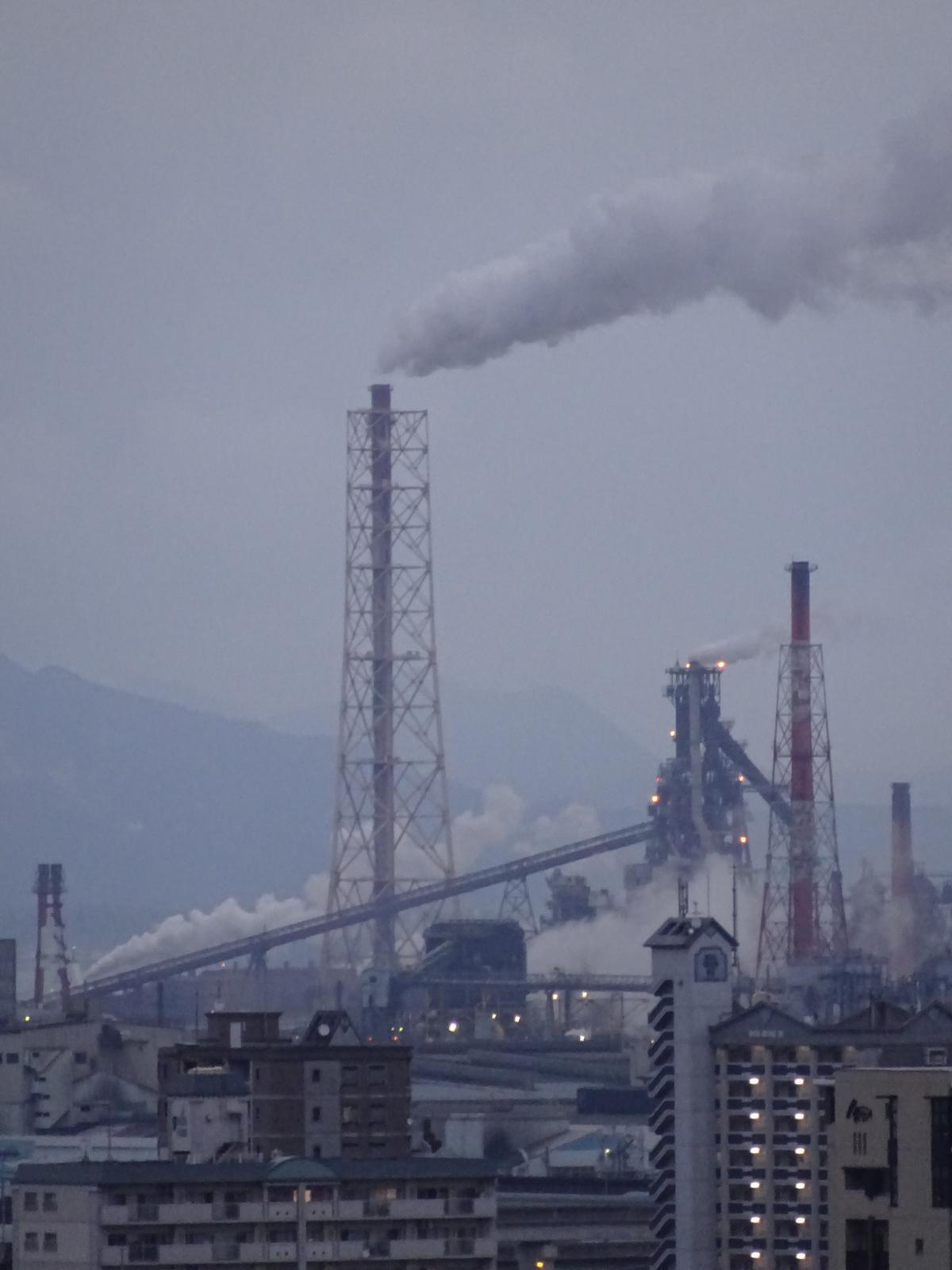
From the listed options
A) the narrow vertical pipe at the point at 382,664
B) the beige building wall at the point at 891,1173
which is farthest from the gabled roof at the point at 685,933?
the narrow vertical pipe at the point at 382,664

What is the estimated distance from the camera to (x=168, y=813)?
189m

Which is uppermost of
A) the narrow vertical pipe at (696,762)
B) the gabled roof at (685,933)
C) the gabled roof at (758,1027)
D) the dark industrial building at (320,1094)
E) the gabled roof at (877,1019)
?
the narrow vertical pipe at (696,762)

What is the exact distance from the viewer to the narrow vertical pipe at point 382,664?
6500 centimetres

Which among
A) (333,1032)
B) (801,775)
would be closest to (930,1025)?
(333,1032)

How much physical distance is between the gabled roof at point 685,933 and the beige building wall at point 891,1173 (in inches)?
722

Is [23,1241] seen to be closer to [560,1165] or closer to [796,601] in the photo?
[560,1165]

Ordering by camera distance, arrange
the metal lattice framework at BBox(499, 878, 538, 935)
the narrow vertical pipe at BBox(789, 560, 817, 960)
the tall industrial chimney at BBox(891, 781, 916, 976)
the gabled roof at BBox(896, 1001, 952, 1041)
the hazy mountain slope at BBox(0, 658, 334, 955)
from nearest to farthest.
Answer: the gabled roof at BBox(896, 1001, 952, 1041) < the narrow vertical pipe at BBox(789, 560, 817, 960) < the tall industrial chimney at BBox(891, 781, 916, 976) < the metal lattice framework at BBox(499, 878, 538, 935) < the hazy mountain slope at BBox(0, 658, 334, 955)

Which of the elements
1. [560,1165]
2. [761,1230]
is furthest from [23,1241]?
[560,1165]

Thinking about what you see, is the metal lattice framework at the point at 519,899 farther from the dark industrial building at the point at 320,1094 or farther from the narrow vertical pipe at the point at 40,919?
the dark industrial building at the point at 320,1094

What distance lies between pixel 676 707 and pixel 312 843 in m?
105

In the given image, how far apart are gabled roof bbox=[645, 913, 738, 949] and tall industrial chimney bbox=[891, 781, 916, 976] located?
32630 millimetres

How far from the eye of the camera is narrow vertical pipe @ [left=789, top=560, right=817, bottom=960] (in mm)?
61250

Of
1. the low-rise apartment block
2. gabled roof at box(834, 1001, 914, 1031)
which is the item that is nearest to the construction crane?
gabled roof at box(834, 1001, 914, 1031)

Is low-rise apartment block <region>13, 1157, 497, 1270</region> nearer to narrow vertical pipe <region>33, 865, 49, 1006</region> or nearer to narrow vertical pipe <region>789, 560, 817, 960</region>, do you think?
narrow vertical pipe <region>789, 560, 817, 960</region>
